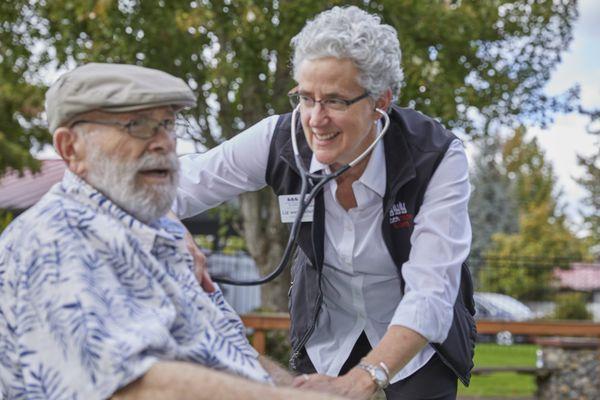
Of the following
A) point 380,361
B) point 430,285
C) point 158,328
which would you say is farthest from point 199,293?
point 430,285

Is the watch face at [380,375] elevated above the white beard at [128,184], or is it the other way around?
the white beard at [128,184]

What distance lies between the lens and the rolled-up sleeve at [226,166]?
340 cm

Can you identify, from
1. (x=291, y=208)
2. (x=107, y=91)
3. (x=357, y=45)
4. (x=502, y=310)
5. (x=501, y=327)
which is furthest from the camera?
(x=502, y=310)

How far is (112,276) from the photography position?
196 centimetres

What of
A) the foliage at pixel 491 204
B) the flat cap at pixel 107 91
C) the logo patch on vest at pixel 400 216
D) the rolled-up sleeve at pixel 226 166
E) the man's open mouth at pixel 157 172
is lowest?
the foliage at pixel 491 204

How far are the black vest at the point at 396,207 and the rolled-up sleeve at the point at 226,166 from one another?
0.05 metres

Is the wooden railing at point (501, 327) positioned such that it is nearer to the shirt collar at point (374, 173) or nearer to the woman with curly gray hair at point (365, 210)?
the woman with curly gray hair at point (365, 210)

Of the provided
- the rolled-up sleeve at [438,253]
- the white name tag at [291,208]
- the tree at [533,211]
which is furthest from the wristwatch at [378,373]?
the tree at [533,211]

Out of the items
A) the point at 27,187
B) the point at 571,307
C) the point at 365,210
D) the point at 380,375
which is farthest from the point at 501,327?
the point at 27,187

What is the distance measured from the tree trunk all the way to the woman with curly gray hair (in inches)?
359

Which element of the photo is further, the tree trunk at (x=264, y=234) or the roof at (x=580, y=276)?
the roof at (x=580, y=276)

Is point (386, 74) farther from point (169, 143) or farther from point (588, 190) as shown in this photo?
point (588, 190)

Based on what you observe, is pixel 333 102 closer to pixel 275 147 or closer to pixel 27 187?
pixel 275 147

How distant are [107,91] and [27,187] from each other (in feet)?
64.2
